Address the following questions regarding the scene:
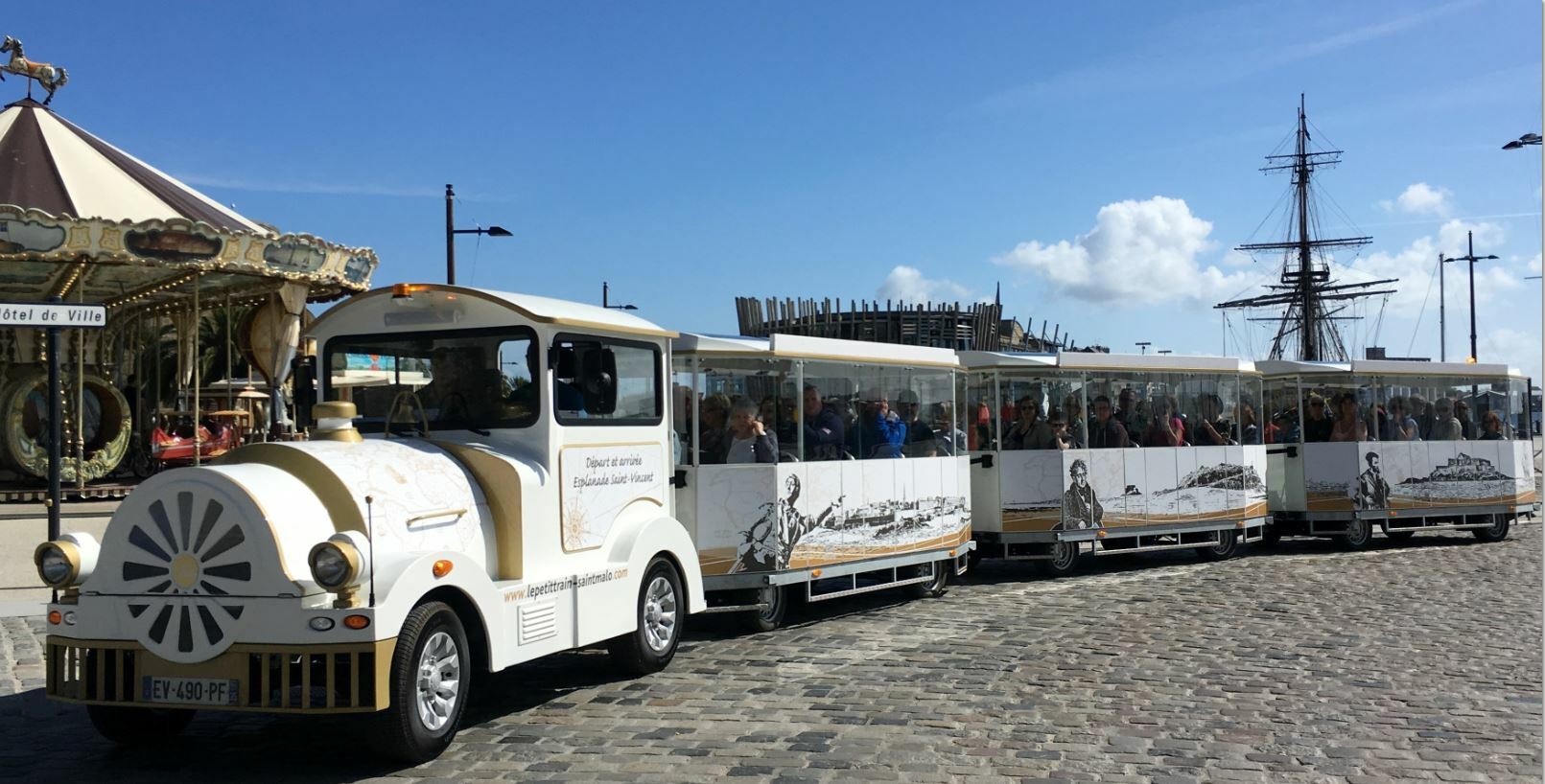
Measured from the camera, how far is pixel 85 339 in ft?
84.4

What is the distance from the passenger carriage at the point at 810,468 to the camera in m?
10.7

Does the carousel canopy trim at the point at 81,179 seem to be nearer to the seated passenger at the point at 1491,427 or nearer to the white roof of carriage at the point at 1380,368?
the white roof of carriage at the point at 1380,368

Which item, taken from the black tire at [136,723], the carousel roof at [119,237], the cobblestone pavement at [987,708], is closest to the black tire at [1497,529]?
the cobblestone pavement at [987,708]

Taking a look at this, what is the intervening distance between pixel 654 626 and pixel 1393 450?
44.3ft

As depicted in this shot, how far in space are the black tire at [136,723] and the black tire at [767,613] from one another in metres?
4.89

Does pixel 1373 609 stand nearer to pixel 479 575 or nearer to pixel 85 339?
pixel 479 575

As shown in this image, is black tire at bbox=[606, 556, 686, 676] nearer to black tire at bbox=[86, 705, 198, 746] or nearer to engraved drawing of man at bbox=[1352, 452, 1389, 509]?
black tire at bbox=[86, 705, 198, 746]

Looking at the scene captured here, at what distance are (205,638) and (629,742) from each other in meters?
2.23

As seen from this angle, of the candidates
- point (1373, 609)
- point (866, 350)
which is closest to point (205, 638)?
point (866, 350)

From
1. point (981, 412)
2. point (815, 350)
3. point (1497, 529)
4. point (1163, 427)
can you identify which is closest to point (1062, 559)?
point (981, 412)

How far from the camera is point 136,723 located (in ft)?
22.4

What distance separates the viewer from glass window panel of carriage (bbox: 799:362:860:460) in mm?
11406

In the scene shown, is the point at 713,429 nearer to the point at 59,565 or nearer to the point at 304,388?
the point at 304,388

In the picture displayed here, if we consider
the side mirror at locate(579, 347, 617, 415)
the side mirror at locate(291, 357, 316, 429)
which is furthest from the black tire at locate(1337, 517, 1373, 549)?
the side mirror at locate(291, 357, 316, 429)
